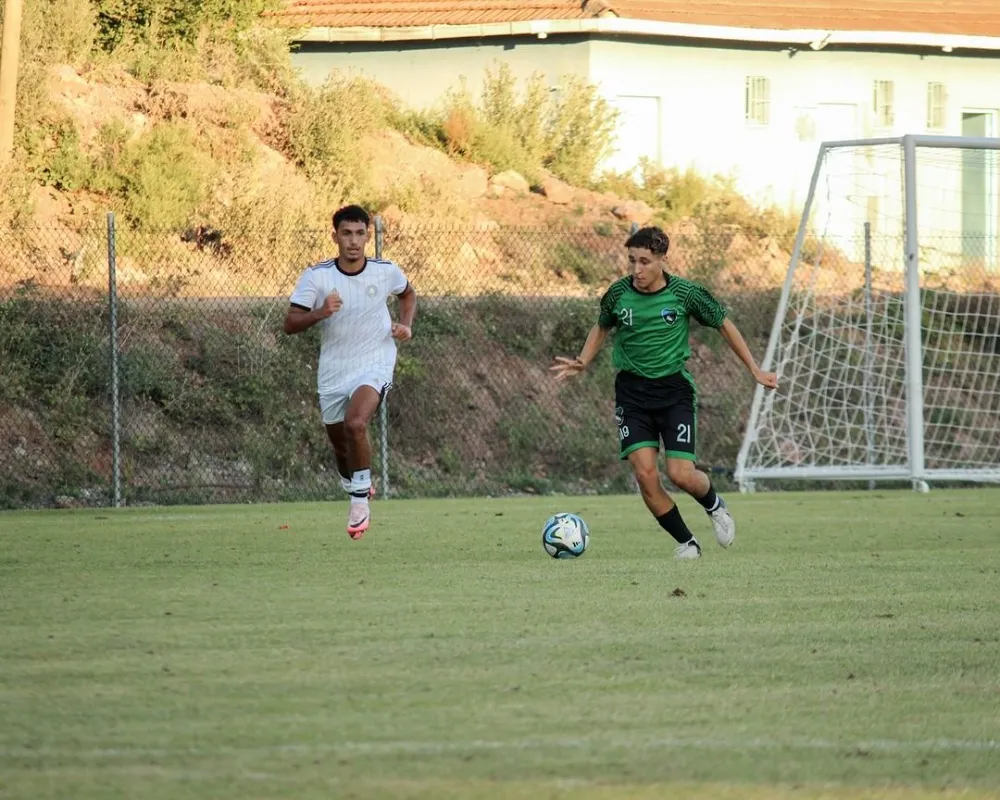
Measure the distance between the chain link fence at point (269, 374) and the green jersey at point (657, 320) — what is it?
613cm

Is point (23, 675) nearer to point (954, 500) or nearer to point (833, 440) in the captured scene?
point (954, 500)

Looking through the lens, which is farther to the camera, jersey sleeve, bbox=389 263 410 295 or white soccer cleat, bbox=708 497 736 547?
jersey sleeve, bbox=389 263 410 295

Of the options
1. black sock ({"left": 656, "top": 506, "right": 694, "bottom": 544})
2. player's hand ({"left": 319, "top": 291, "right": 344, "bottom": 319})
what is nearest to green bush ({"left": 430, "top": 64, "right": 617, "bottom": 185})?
player's hand ({"left": 319, "top": 291, "right": 344, "bottom": 319})

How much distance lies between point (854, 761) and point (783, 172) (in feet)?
98.3

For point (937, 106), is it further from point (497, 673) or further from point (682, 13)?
point (497, 673)

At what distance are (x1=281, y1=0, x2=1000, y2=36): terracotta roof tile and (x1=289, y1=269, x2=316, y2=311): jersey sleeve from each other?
68.9 feet

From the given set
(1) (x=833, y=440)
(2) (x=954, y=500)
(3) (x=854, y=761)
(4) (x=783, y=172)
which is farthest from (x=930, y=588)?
(4) (x=783, y=172)

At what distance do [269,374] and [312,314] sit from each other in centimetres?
787

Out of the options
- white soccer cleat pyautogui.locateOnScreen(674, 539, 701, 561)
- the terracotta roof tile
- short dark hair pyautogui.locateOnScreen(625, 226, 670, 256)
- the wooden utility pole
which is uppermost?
the terracotta roof tile

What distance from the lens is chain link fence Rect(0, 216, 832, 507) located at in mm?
16438

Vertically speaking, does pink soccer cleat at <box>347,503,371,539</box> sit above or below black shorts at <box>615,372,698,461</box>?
below

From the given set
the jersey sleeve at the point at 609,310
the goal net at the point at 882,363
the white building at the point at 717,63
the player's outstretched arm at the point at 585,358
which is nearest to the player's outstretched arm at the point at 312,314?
the player's outstretched arm at the point at 585,358

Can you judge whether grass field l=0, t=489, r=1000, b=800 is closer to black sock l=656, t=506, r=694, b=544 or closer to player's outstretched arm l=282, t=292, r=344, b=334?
black sock l=656, t=506, r=694, b=544

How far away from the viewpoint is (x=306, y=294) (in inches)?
405
